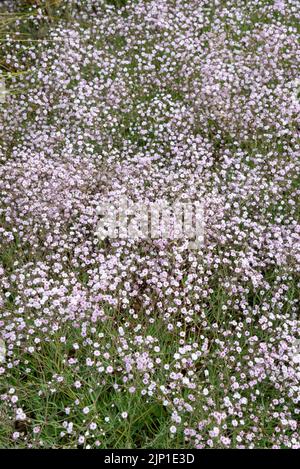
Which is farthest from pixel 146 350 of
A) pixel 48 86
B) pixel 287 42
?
pixel 287 42

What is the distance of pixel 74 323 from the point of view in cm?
433

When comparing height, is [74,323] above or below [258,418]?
above

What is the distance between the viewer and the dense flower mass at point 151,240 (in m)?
4.05

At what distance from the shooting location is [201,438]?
3.65 meters

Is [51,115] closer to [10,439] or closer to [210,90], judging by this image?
[210,90]

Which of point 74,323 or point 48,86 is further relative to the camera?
point 48,86

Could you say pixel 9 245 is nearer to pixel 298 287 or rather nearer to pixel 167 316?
pixel 167 316

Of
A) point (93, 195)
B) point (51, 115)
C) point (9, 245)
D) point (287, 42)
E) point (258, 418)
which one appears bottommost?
point (258, 418)

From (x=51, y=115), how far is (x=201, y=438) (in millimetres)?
4964

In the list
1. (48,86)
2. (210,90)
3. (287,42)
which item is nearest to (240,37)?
(287,42)

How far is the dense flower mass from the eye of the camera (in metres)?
4.05

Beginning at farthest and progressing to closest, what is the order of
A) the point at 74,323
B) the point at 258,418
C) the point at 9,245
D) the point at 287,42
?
the point at 287,42, the point at 9,245, the point at 74,323, the point at 258,418

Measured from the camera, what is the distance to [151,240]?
5094 millimetres

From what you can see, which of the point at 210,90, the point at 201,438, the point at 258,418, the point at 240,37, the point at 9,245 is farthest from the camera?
the point at 240,37
